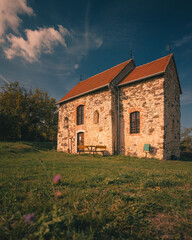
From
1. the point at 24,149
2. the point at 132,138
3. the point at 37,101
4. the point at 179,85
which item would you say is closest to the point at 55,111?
the point at 37,101

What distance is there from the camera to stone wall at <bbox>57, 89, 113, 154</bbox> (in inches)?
464

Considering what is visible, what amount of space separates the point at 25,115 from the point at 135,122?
Answer: 18.1m

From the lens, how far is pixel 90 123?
1325cm

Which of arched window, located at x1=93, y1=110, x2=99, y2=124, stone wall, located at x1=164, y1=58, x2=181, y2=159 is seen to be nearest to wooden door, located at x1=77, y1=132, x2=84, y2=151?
arched window, located at x1=93, y1=110, x2=99, y2=124

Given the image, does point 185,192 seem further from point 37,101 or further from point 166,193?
point 37,101

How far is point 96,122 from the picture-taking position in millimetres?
12719

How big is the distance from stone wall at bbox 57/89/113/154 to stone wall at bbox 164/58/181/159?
14.5ft

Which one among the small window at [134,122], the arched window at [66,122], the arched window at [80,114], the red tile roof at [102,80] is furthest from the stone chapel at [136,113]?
the arched window at [66,122]

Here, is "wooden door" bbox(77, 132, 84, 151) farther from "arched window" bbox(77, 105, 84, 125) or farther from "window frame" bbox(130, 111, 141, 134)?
"window frame" bbox(130, 111, 141, 134)

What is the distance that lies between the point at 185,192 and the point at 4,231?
10.4 feet

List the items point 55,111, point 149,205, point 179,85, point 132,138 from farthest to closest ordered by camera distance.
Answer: point 55,111 < point 179,85 < point 132,138 < point 149,205

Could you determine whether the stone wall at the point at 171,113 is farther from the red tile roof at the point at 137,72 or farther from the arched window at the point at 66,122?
the arched window at the point at 66,122

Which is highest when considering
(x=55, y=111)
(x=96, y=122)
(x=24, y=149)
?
(x=55, y=111)

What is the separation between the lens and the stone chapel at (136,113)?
9.92 m
